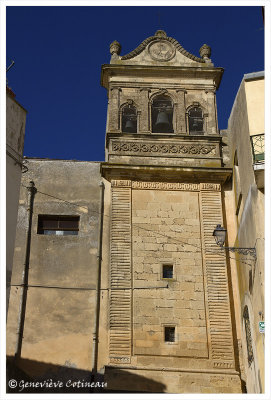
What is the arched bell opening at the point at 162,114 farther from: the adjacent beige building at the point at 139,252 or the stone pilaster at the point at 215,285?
the stone pilaster at the point at 215,285

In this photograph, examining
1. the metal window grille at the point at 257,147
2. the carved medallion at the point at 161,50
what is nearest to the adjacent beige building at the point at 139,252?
the carved medallion at the point at 161,50

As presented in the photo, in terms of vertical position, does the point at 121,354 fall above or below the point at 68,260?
below

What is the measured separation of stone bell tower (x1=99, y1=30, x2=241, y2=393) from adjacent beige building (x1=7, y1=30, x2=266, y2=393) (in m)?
0.03

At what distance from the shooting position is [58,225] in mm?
15258

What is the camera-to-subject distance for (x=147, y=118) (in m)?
16.5

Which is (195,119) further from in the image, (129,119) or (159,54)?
(159,54)

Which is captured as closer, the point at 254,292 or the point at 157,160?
the point at 254,292

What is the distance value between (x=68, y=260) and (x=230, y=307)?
158 inches

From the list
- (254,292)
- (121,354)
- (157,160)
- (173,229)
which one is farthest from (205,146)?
(121,354)

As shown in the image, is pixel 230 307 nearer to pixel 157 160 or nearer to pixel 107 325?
pixel 107 325

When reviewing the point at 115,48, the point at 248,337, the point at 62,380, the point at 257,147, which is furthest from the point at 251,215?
the point at 115,48

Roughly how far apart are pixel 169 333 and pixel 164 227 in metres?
2.65

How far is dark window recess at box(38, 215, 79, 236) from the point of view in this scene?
15219 mm

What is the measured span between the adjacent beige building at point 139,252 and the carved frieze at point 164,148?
0.03 m
